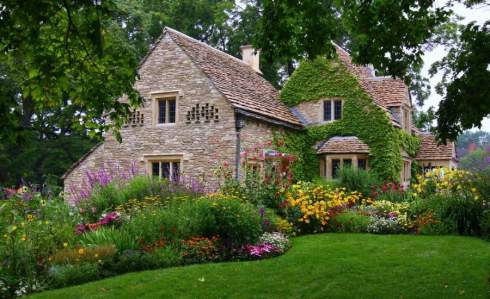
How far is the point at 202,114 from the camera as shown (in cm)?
1884

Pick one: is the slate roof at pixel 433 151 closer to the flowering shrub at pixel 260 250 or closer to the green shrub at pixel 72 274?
the flowering shrub at pixel 260 250

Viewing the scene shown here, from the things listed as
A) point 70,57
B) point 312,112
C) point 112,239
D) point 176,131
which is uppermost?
point 312,112

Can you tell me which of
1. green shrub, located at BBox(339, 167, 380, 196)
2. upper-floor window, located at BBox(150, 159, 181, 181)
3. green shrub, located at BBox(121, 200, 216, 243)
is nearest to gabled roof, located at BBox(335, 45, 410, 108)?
green shrub, located at BBox(339, 167, 380, 196)

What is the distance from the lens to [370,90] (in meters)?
23.4

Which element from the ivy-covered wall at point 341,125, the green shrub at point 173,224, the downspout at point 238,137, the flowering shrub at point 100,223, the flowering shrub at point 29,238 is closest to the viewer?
the flowering shrub at point 29,238

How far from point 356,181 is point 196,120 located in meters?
6.30

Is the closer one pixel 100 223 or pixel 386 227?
pixel 100 223

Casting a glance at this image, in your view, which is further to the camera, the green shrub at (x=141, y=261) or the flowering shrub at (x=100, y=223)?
the flowering shrub at (x=100, y=223)

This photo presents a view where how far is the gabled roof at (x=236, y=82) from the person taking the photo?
19.2m

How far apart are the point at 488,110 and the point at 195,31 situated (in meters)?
29.5

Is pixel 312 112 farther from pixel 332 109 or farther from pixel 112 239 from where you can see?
pixel 112 239

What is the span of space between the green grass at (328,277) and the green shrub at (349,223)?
111 inches

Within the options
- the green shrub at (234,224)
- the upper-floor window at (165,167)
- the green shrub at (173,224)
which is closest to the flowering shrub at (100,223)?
the green shrub at (173,224)

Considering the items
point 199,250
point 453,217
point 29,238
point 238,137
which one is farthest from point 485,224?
point 29,238
